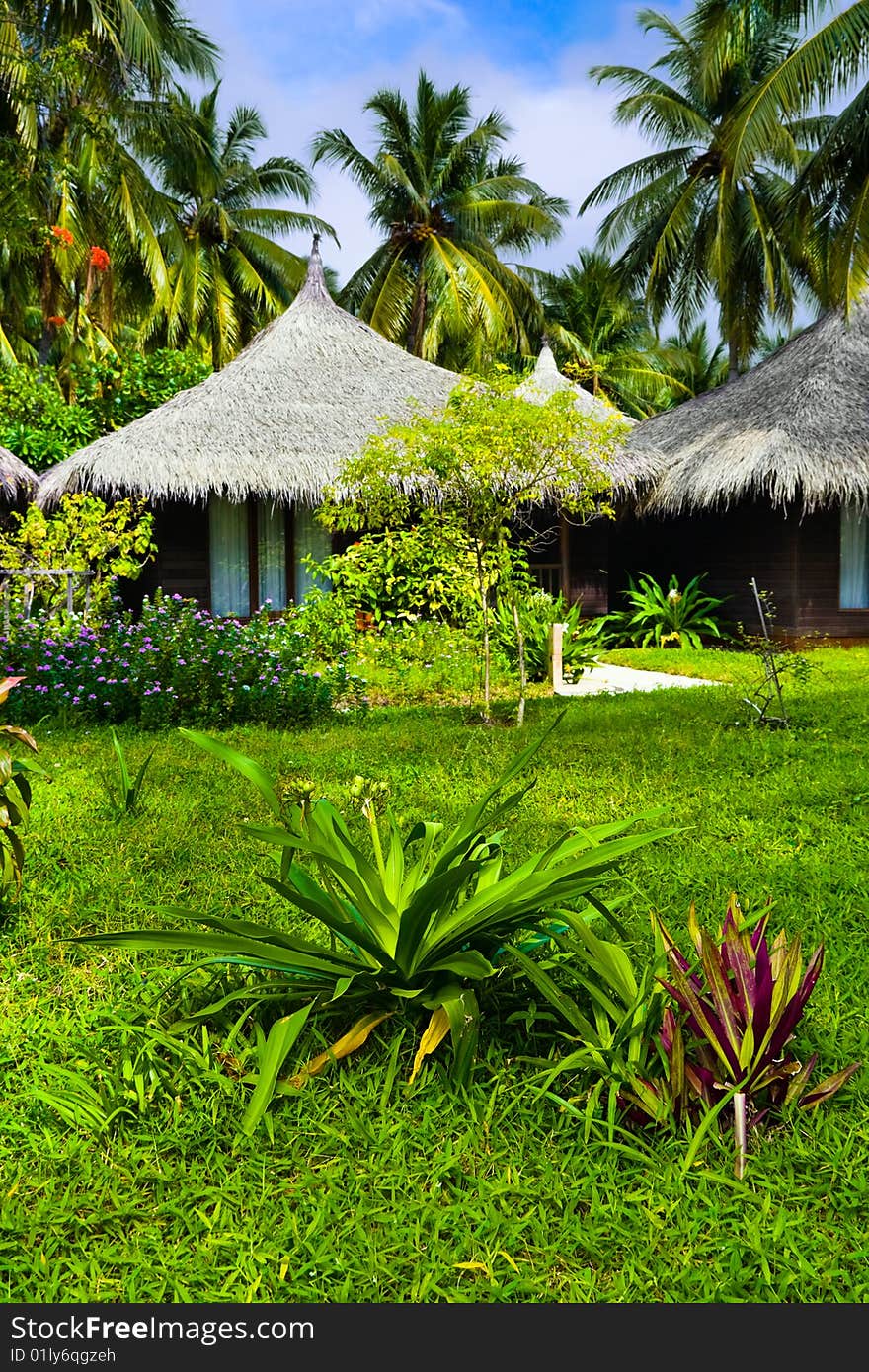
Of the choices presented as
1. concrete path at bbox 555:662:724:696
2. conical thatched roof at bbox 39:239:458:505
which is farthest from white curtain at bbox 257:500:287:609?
concrete path at bbox 555:662:724:696

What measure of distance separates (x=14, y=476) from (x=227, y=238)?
38.6 ft

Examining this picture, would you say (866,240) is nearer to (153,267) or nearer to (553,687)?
(553,687)

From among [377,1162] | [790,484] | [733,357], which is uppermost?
[733,357]

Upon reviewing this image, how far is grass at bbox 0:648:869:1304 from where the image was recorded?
1.79 metres

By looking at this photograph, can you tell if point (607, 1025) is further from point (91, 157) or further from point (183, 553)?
point (91, 157)

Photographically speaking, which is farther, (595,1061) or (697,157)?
(697,157)

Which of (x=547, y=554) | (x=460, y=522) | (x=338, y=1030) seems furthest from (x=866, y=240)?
(x=338, y=1030)

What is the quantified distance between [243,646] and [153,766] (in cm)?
210

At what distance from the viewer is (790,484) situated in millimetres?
12727

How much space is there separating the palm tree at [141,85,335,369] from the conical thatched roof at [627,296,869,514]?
10.6 meters

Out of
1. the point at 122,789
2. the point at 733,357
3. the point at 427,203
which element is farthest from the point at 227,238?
the point at 122,789

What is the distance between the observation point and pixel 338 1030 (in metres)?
2.59

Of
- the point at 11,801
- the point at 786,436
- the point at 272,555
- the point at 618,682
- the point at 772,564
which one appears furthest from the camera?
the point at 772,564

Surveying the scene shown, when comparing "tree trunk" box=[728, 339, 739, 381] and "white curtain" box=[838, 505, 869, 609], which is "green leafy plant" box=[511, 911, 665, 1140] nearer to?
"white curtain" box=[838, 505, 869, 609]
